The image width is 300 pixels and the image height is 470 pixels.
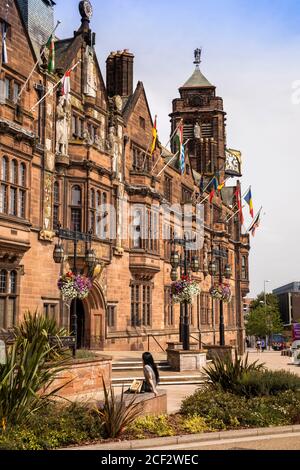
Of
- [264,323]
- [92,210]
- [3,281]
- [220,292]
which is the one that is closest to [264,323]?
[264,323]

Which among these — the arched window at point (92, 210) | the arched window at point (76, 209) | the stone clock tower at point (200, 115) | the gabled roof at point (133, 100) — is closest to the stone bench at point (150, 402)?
the arched window at point (76, 209)

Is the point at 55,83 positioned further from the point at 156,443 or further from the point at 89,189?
the point at 156,443

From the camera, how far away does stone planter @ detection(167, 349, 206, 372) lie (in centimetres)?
2545

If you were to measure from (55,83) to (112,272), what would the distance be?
10.3 meters

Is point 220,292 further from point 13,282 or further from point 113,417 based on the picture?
point 113,417

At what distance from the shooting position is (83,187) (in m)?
29.1

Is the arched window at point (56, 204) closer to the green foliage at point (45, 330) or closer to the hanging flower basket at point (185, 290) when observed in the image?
the hanging flower basket at point (185, 290)

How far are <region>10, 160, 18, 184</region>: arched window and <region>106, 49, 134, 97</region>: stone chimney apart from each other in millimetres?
15344

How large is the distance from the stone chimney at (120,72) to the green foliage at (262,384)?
1014 inches

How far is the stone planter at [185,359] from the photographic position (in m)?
25.5

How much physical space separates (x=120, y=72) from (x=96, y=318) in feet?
54.7

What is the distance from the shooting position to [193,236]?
46.7 metres
